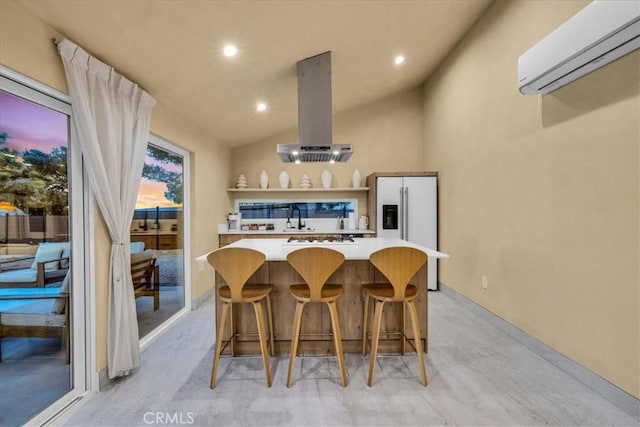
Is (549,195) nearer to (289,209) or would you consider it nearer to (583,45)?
(583,45)

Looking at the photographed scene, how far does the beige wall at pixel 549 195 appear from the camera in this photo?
1.74 metres

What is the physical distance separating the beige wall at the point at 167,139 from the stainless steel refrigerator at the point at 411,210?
2.50 meters

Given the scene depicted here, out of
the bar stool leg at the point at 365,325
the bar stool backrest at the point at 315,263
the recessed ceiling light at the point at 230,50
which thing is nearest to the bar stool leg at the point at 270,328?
the bar stool backrest at the point at 315,263

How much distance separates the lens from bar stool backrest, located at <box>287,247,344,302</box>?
6.19 feet

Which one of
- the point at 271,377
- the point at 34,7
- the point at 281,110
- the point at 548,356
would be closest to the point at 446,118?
the point at 281,110

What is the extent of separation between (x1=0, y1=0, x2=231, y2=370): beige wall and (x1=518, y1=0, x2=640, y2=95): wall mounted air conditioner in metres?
3.16

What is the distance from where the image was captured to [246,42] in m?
2.20

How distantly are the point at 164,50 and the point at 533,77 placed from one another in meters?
2.77

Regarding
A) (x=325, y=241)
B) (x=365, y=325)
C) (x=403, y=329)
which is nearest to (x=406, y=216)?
(x=325, y=241)

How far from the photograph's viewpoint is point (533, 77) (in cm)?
209

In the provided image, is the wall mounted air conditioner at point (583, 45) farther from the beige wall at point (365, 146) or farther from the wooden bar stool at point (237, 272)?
the beige wall at point (365, 146)

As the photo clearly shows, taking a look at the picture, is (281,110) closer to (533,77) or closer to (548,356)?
(533,77)

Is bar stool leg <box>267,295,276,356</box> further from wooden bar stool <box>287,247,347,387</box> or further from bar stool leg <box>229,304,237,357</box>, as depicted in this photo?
wooden bar stool <box>287,247,347,387</box>

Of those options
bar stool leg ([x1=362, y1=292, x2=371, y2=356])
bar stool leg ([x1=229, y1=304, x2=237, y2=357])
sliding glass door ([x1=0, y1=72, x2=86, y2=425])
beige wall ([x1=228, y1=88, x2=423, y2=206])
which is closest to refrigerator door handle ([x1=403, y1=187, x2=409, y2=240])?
beige wall ([x1=228, y1=88, x2=423, y2=206])
